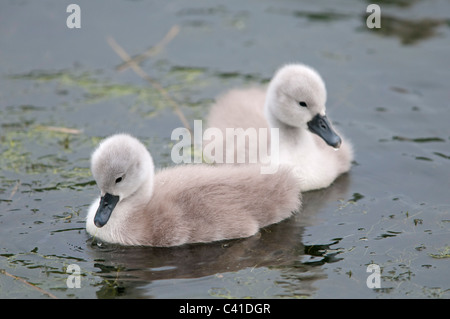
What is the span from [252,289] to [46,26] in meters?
6.28

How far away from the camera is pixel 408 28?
10.8 m

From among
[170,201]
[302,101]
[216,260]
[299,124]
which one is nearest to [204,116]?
[299,124]

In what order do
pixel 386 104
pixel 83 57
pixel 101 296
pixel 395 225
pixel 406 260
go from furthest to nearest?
pixel 83 57
pixel 386 104
pixel 395 225
pixel 406 260
pixel 101 296

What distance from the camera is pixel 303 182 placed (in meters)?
7.48

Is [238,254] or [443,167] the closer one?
[238,254]

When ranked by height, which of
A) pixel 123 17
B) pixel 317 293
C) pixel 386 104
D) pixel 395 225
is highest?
pixel 123 17

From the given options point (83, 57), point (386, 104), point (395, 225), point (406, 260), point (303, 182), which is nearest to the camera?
point (406, 260)

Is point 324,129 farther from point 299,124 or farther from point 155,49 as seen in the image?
point 155,49

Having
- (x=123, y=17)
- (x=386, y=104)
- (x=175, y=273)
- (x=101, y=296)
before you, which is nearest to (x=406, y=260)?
(x=175, y=273)

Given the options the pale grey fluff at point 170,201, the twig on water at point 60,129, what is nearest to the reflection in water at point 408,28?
the twig on water at point 60,129

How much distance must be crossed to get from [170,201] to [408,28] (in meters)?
5.66

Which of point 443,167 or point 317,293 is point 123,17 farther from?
point 317,293

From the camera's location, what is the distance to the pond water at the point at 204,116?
19.6ft

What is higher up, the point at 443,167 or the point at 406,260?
the point at 443,167
